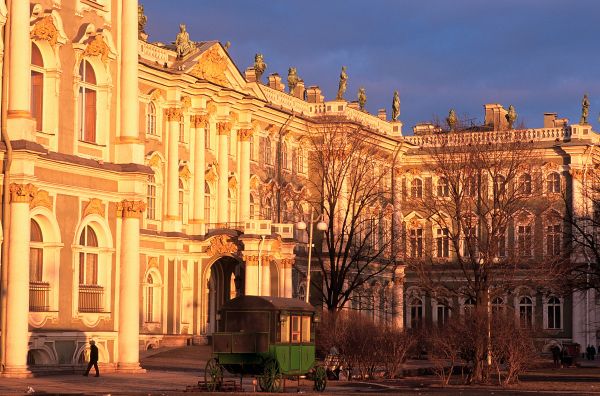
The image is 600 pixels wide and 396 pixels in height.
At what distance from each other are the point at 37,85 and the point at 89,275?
679cm

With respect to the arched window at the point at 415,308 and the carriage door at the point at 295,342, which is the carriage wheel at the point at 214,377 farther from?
the arched window at the point at 415,308

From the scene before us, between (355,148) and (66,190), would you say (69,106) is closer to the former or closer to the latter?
(66,190)

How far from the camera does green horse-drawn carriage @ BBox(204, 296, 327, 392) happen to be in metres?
39.0

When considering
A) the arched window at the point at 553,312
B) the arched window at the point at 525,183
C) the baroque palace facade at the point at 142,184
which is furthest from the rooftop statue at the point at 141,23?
the arched window at the point at 553,312

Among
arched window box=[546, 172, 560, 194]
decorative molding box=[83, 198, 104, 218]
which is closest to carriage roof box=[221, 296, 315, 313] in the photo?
decorative molding box=[83, 198, 104, 218]

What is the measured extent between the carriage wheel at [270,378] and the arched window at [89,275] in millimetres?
11104

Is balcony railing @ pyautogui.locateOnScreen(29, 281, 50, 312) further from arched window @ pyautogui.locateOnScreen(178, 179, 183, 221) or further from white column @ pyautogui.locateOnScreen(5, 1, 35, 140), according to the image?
arched window @ pyautogui.locateOnScreen(178, 179, 183, 221)

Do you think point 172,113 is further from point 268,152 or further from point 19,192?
point 19,192

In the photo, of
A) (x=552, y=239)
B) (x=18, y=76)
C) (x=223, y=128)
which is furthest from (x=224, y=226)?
(x=18, y=76)

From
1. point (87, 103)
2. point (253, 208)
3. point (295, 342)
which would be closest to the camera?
point (295, 342)

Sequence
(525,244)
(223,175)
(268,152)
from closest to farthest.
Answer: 1. (525,244)
2. (223,175)
3. (268,152)

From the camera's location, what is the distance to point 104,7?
163 ft

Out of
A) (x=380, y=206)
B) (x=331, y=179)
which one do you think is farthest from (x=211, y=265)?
(x=380, y=206)

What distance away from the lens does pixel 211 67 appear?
7644 cm
